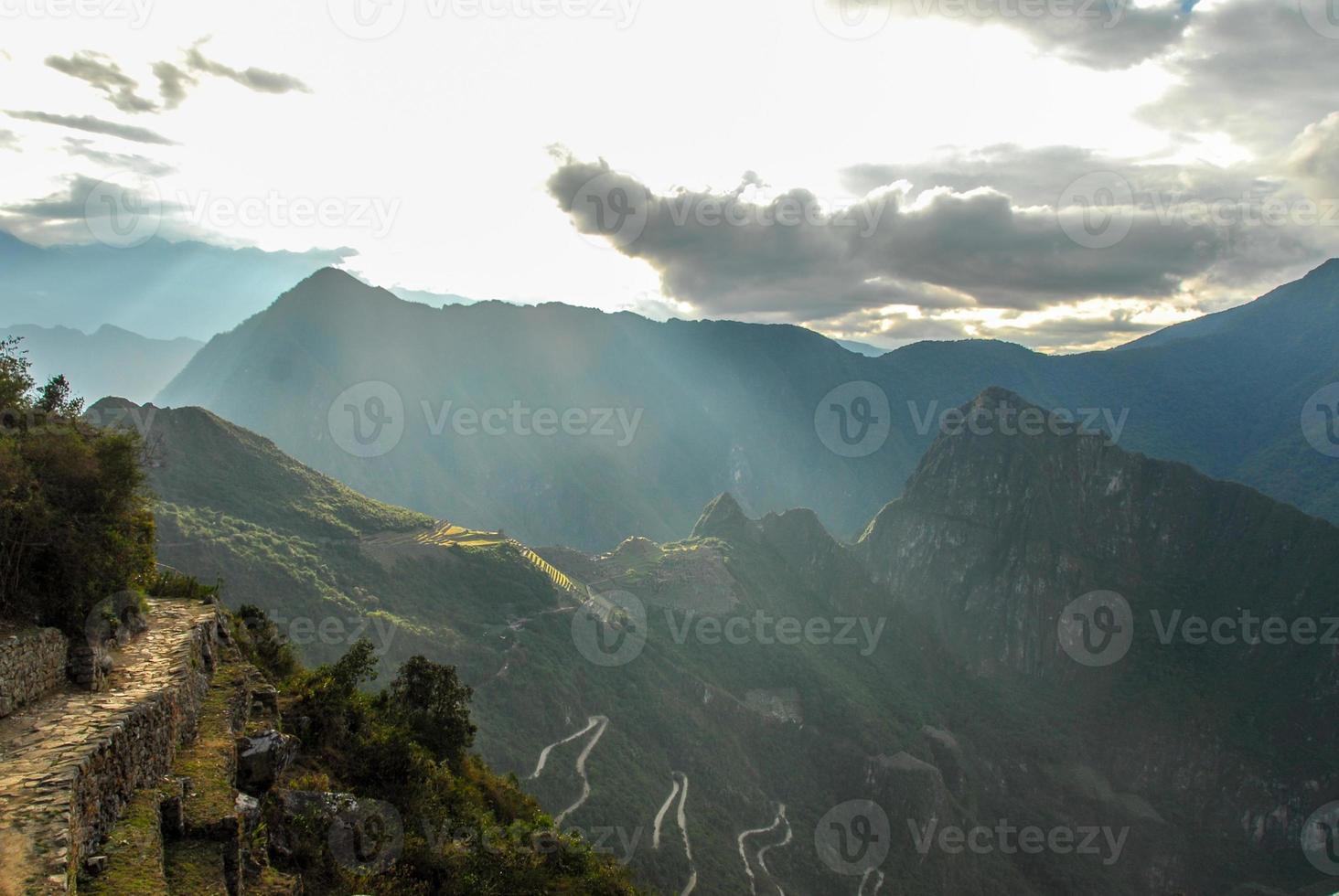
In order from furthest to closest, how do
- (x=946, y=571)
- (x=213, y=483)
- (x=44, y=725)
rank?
(x=946, y=571)
(x=213, y=483)
(x=44, y=725)

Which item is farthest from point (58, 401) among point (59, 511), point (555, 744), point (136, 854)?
point (555, 744)

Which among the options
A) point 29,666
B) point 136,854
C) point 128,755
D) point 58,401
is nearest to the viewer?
point 136,854

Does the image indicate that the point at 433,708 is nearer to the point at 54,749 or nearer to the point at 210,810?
the point at 210,810

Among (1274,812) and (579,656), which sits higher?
(579,656)

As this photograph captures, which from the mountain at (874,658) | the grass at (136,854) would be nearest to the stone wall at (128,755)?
the grass at (136,854)

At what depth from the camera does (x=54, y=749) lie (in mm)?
14227

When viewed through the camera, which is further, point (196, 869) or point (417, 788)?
point (417, 788)

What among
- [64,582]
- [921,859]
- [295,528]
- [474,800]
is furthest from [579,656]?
[64,582]

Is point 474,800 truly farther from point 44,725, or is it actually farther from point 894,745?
point 894,745

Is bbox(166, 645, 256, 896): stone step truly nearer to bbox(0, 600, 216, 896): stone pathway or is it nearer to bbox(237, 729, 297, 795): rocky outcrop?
bbox(237, 729, 297, 795): rocky outcrop

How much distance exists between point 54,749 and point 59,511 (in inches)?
295

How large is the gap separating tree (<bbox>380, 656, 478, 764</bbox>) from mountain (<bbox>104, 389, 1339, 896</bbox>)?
3179 cm

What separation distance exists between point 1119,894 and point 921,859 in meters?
36.8

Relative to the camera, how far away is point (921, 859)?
9988 centimetres
